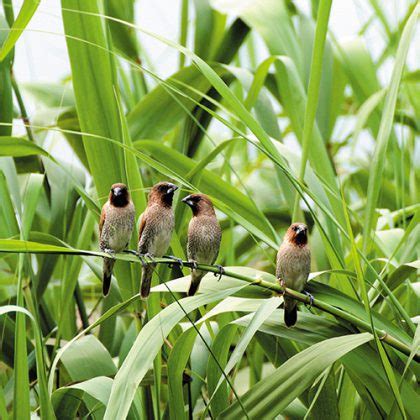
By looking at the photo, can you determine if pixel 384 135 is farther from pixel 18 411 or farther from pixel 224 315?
pixel 18 411

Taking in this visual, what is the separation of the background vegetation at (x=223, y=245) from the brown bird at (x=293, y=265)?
49 millimetres

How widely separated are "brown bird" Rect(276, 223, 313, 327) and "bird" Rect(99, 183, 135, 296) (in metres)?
0.27

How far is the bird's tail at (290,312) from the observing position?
1326mm

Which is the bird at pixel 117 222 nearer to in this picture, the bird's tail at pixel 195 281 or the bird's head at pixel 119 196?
the bird's head at pixel 119 196

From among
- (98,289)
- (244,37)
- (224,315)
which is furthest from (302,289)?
(98,289)

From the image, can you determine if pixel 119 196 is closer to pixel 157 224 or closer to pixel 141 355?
pixel 157 224

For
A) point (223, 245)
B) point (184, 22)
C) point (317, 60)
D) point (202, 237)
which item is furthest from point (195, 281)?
point (184, 22)

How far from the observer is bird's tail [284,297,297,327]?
1.33m

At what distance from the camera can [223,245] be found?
2502 millimetres

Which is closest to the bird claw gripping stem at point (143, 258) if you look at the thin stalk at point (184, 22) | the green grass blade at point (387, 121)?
the green grass blade at point (387, 121)

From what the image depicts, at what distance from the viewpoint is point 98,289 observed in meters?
2.79

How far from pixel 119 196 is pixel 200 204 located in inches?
6.4

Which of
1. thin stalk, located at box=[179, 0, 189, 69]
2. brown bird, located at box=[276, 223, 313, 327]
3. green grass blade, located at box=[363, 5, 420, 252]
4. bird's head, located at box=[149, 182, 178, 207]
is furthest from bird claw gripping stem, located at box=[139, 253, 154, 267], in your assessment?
thin stalk, located at box=[179, 0, 189, 69]

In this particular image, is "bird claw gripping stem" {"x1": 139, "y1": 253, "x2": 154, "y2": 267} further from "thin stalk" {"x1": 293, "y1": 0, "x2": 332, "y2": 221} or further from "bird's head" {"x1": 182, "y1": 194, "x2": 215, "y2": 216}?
"thin stalk" {"x1": 293, "y1": 0, "x2": 332, "y2": 221}
